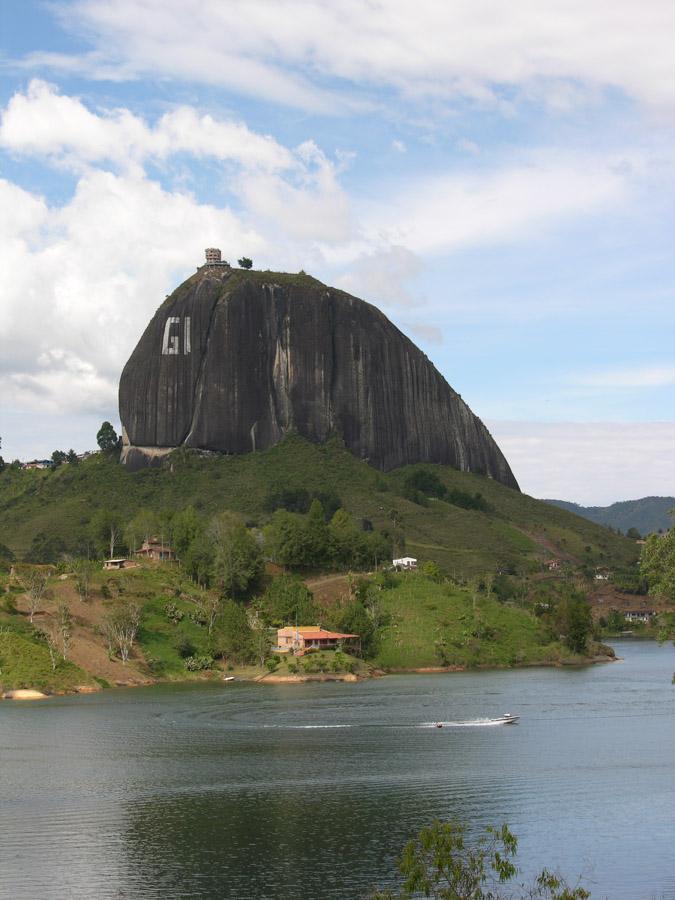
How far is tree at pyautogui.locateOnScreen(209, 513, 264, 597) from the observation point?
130 meters

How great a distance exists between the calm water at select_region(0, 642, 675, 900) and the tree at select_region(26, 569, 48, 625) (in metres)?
17.3

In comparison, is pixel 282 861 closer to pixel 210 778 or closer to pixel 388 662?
pixel 210 778

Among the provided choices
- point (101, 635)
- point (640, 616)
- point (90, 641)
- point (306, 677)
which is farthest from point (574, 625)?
point (640, 616)

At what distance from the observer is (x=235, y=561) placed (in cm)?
13025

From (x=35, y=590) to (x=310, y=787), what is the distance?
197ft

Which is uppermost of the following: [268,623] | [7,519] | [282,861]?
[7,519]

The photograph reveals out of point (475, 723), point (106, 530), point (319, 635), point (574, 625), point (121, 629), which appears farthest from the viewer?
point (106, 530)

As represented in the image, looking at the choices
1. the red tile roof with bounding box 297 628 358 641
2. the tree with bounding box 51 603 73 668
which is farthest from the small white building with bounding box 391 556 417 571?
the tree with bounding box 51 603 73 668

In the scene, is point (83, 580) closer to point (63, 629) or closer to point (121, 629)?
point (121, 629)

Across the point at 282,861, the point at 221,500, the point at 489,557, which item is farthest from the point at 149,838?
the point at 221,500

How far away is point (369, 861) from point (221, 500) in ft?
481

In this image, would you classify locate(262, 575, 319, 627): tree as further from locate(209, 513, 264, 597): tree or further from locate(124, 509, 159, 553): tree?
locate(124, 509, 159, 553): tree

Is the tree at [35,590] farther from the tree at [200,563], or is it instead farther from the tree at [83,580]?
the tree at [200,563]

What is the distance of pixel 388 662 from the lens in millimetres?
118938
